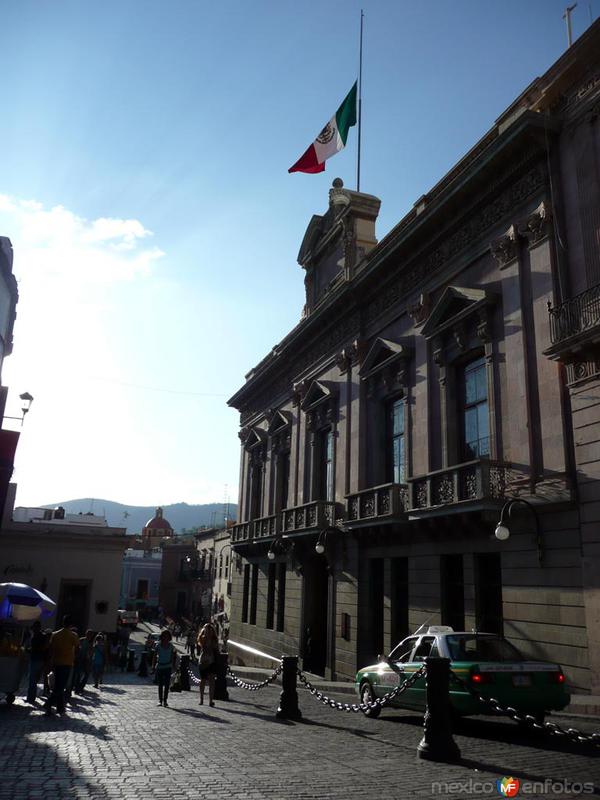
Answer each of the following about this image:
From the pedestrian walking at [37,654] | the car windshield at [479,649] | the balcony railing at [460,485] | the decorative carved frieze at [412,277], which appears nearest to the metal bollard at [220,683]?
the pedestrian walking at [37,654]

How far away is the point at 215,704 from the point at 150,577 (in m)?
93.9

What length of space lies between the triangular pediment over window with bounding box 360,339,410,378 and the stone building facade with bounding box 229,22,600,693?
7cm

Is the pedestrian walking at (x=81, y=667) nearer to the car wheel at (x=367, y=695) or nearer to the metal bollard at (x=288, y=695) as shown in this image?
the metal bollard at (x=288, y=695)

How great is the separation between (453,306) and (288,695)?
12169mm

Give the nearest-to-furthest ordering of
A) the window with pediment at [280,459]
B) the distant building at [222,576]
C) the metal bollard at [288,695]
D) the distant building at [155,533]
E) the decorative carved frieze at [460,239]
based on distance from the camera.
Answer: the metal bollard at [288,695]
the decorative carved frieze at [460,239]
the window with pediment at [280,459]
the distant building at [222,576]
the distant building at [155,533]

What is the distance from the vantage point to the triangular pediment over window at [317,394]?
27891mm

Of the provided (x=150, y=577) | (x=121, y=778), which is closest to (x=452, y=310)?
(x=121, y=778)

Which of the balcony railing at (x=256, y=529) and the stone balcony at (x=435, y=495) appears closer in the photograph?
the stone balcony at (x=435, y=495)

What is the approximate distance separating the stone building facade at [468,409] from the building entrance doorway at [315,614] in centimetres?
8

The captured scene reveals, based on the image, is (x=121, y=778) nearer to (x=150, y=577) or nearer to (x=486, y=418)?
(x=486, y=418)

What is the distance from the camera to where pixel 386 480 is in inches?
925

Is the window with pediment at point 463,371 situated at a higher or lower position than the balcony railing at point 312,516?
higher

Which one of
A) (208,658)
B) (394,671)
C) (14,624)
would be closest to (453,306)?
(394,671)

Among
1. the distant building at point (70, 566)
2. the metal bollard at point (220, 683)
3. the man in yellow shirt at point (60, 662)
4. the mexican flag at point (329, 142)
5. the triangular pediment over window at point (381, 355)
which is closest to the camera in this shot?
the man in yellow shirt at point (60, 662)
